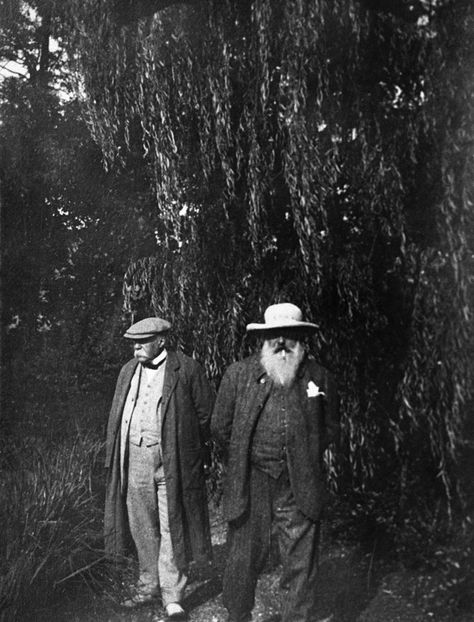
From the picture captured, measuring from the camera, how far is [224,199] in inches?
228

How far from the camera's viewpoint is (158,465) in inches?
192

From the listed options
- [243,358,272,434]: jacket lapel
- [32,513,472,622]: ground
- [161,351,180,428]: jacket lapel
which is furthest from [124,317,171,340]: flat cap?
[32,513,472,622]: ground

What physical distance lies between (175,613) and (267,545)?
0.79m

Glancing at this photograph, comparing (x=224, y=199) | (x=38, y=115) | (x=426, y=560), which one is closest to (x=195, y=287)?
(x=224, y=199)

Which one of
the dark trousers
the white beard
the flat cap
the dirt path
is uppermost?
the flat cap

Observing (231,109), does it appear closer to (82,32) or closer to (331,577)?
(82,32)

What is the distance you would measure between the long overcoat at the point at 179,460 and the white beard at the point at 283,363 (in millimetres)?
750

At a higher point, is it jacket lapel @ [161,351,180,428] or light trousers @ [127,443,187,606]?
jacket lapel @ [161,351,180,428]

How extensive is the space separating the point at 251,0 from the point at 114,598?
3961 millimetres

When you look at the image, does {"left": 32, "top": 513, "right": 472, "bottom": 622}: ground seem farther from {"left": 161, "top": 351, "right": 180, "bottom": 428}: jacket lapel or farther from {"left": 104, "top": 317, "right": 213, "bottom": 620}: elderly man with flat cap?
{"left": 161, "top": 351, "right": 180, "bottom": 428}: jacket lapel

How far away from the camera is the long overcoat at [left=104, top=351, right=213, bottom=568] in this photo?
15.8 feet

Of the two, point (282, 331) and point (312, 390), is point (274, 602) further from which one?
point (282, 331)

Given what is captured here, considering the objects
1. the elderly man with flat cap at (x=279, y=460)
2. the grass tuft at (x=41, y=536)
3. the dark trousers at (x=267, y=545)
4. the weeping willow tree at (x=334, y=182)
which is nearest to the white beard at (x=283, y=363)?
the elderly man with flat cap at (x=279, y=460)

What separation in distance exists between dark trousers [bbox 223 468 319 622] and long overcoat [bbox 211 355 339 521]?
78mm
